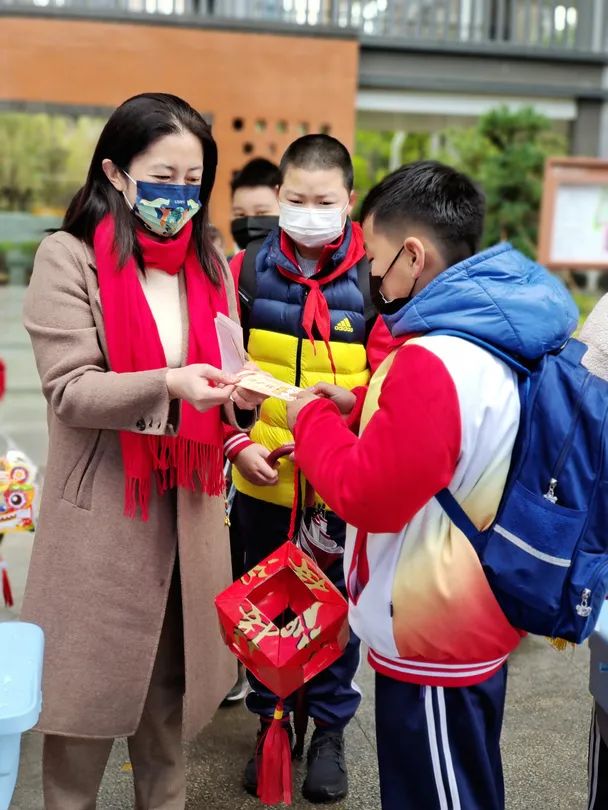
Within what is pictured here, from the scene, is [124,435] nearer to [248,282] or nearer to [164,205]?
[164,205]

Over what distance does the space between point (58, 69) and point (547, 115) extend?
5.15 metres

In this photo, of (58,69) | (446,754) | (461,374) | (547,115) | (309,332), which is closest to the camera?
(461,374)

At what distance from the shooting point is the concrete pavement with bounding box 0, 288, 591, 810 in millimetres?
2734

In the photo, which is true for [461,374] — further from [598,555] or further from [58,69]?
[58,69]

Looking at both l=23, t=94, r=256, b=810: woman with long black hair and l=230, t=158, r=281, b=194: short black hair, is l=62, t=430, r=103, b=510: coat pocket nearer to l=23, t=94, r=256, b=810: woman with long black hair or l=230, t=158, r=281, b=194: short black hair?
l=23, t=94, r=256, b=810: woman with long black hair

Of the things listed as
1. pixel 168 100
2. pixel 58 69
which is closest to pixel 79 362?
pixel 168 100

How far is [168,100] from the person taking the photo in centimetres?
203

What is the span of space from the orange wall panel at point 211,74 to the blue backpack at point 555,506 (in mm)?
7469

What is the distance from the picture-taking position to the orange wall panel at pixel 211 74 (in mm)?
8578

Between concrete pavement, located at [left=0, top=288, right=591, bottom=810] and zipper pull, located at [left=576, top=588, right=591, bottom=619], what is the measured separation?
1.37 metres

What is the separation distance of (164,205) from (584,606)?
1.18 meters

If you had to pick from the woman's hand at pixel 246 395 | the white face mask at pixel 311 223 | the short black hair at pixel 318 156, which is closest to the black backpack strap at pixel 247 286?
the white face mask at pixel 311 223

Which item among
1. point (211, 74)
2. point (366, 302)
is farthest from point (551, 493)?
point (211, 74)

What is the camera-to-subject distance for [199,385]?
188cm
